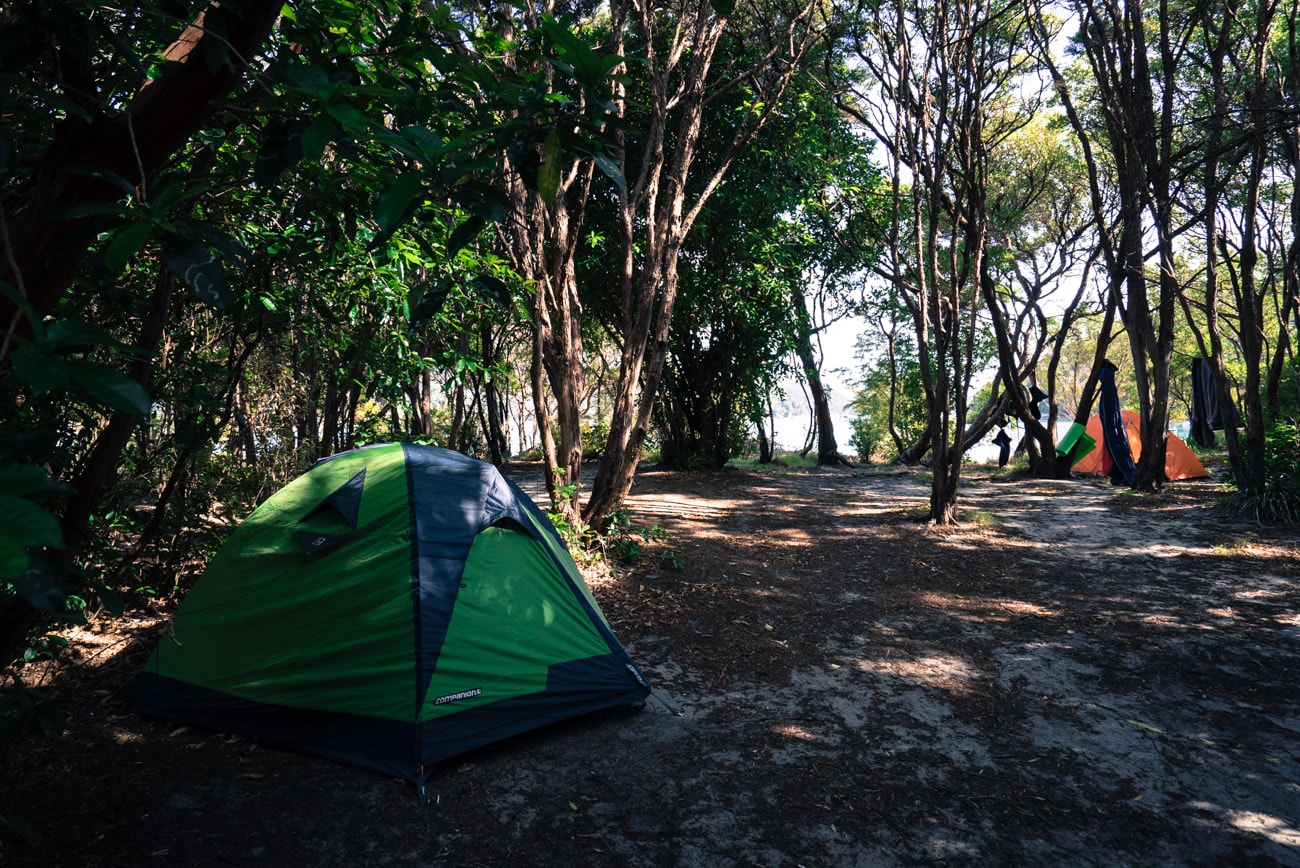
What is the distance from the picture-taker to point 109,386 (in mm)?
936

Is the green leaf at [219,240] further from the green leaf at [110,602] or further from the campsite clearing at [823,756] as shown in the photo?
the campsite clearing at [823,756]

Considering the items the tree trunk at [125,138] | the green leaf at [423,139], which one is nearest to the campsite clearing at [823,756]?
the tree trunk at [125,138]

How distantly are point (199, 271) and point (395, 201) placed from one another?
396 mm

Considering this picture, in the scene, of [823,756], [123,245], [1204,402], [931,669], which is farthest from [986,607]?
[1204,402]

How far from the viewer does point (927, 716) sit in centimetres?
398

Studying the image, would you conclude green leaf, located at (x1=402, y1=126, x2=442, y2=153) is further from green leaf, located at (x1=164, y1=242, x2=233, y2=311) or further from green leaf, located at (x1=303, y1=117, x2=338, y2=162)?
green leaf, located at (x1=164, y1=242, x2=233, y2=311)

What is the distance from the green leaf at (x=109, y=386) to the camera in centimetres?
92

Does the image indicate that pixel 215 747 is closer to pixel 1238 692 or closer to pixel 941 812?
pixel 941 812

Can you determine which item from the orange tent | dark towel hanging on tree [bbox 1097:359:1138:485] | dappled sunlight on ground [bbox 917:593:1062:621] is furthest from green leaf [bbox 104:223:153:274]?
the orange tent

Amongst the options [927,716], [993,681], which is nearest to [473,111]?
[927,716]

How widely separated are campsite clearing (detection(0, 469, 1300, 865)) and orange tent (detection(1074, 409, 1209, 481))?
7.60 meters

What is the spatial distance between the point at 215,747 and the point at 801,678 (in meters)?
3.02

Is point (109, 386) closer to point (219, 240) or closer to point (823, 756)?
point (219, 240)

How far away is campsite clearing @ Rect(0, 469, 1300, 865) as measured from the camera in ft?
9.53
